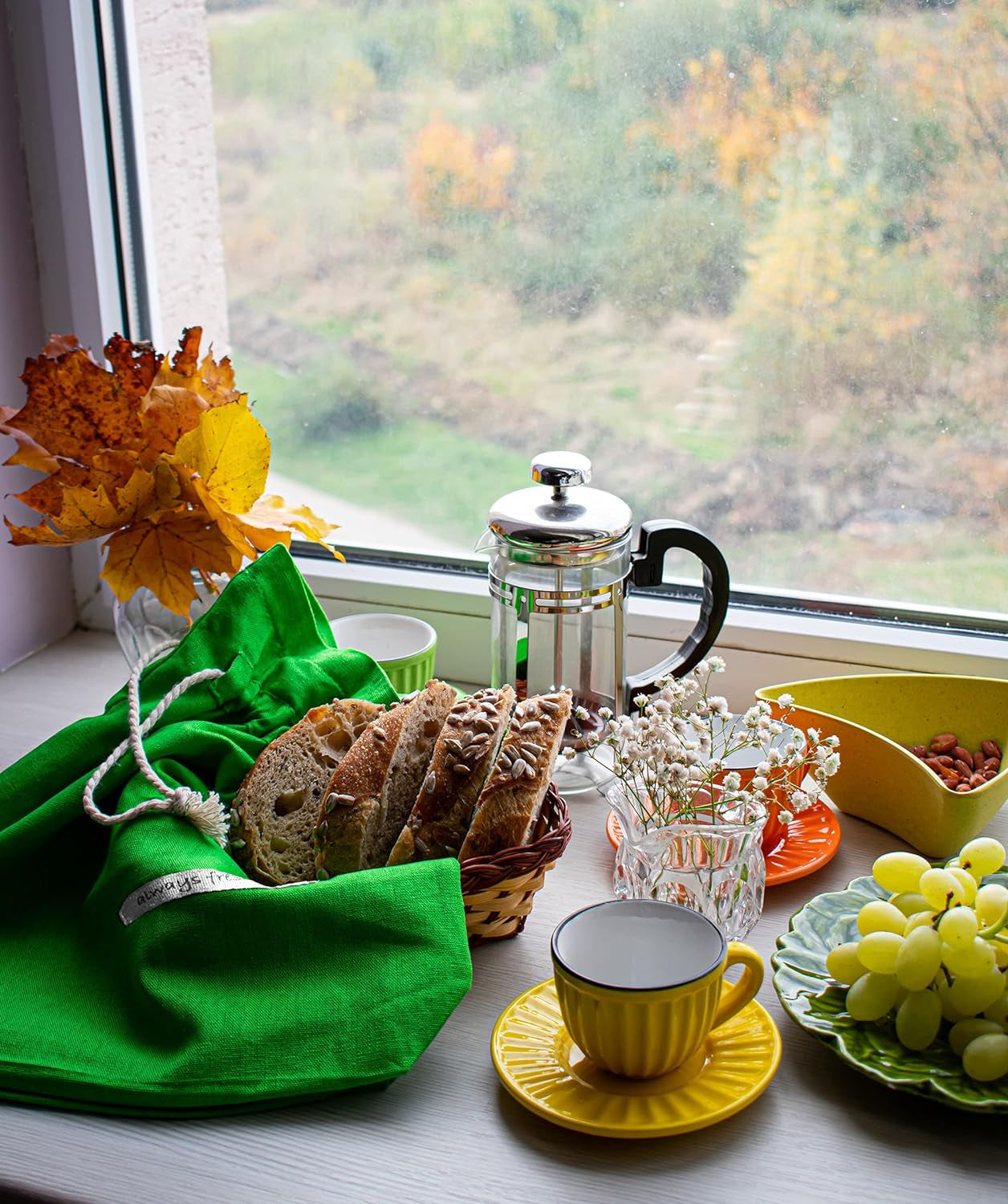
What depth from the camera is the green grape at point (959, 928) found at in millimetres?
675

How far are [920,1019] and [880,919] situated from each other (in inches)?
2.3

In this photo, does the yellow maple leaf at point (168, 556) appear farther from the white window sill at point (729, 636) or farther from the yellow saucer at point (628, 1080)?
the yellow saucer at point (628, 1080)

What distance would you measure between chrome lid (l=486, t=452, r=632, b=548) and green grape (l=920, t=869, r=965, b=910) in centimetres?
36

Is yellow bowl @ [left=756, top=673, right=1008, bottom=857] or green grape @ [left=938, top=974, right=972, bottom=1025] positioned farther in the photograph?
yellow bowl @ [left=756, top=673, right=1008, bottom=857]

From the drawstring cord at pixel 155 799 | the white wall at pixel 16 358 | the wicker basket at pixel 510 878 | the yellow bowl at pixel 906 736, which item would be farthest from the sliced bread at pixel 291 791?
the white wall at pixel 16 358

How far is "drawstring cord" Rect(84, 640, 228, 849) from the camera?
808 millimetres

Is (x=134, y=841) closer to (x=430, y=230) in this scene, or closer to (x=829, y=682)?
(x=829, y=682)

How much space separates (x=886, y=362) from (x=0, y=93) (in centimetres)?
91

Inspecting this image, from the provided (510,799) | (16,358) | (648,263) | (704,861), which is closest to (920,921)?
(704,861)

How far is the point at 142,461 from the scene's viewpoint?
1.00 meters

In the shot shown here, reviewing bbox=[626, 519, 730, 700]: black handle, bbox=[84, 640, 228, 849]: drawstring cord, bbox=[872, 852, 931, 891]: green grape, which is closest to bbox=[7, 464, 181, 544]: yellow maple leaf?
bbox=[84, 640, 228, 849]: drawstring cord

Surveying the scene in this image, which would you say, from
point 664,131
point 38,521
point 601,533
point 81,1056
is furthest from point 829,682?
point 38,521

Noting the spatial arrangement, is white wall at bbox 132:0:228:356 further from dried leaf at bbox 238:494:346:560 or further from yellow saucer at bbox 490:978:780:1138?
yellow saucer at bbox 490:978:780:1138

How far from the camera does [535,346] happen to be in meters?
1.28
